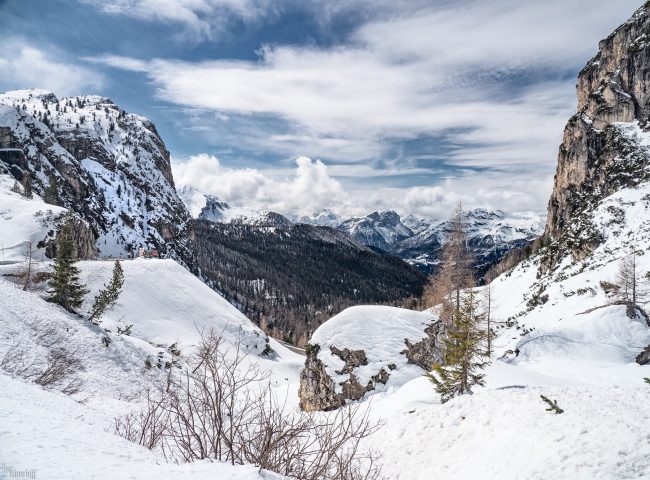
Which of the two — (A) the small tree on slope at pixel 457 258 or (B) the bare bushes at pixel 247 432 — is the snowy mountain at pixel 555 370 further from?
(A) the small tree on slope at pixel 457 258

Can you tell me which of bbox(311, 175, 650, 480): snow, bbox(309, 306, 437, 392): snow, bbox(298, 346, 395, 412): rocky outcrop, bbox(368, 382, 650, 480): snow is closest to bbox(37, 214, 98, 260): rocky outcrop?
bbox(298, 346, 395, 412): rocky outcrop

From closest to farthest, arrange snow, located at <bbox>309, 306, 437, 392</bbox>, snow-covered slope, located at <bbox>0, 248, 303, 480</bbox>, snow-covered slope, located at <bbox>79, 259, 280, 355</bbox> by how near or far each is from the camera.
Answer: snow-covered slope, located at <bbox>0, 248, 303, 480</bbox>
snow, located at <bbox>309, 306, 437, 392</bbox>
snow-covered slope, located at <bbox>79, 259, 280, 355</bbox>

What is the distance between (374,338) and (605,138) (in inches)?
3691

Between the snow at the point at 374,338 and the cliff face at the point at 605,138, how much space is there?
187 ft

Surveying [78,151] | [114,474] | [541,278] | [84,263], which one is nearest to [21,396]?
[114,474]

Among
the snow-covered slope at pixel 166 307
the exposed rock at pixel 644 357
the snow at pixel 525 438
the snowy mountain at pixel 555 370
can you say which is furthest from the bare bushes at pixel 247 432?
the snow-covered slope at pixel 166 307

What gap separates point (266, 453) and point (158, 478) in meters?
1.57

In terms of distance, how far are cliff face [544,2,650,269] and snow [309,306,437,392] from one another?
57004mm

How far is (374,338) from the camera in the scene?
28312 millimetres

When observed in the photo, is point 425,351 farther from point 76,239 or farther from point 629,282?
point 76,239

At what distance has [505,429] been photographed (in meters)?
13.1

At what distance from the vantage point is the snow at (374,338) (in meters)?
26.3

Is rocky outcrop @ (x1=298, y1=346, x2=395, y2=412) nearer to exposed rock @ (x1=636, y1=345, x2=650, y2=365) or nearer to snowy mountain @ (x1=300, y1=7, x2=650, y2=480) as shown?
snowy mountain @ (x1=300, y1=7, x2=650, y2=480)

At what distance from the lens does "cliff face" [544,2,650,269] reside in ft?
253
